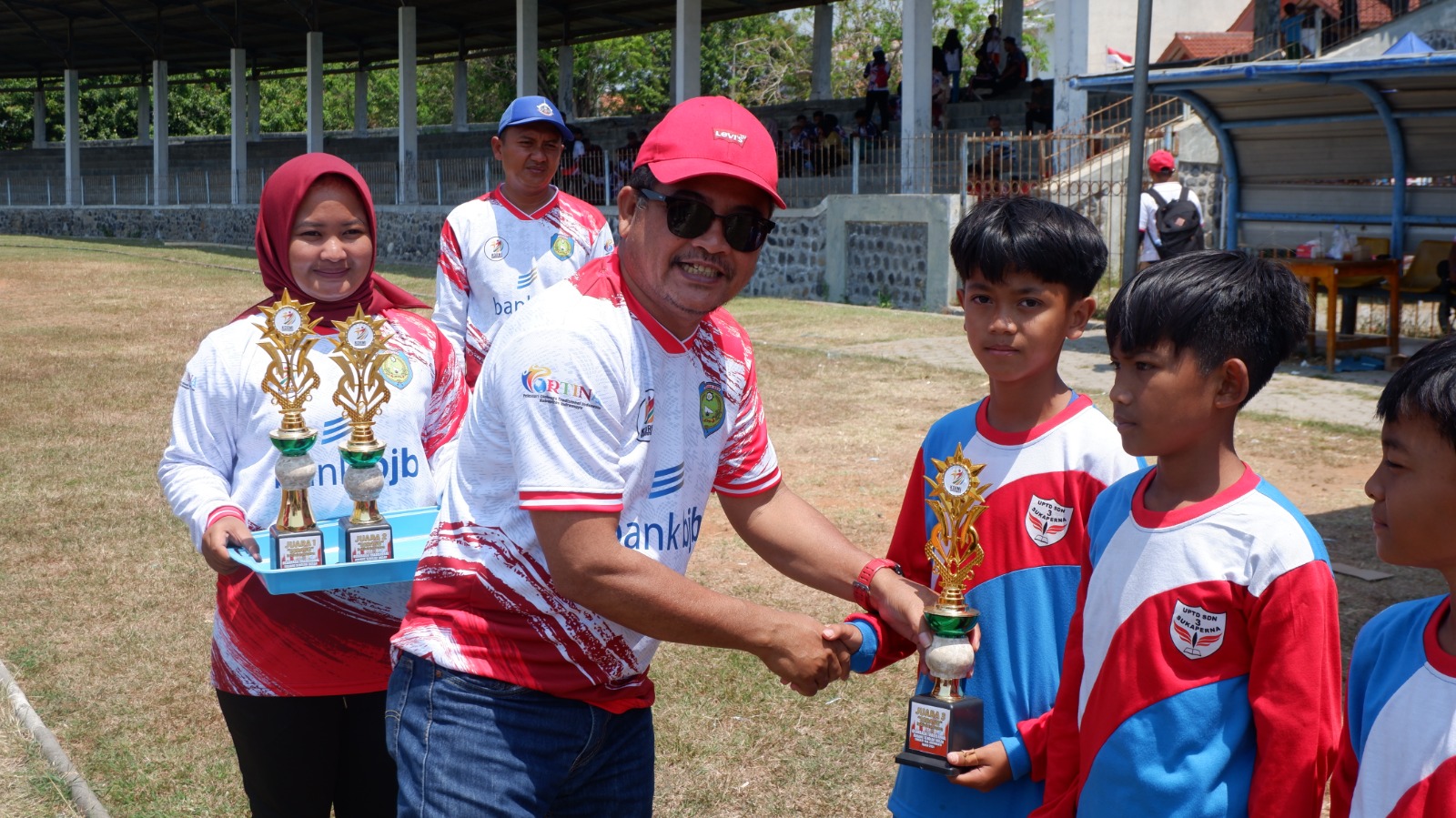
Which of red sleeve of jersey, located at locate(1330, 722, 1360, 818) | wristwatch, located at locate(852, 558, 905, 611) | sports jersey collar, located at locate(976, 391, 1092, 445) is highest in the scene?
sports jersey collar, located at locate(976, 391, 1092, 445)

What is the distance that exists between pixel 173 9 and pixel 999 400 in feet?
122

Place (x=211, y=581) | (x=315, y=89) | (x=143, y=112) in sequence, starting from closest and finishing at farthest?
1. (x=211, y=581)
2. (x=315, y=89)
3. (x=143, y=112)

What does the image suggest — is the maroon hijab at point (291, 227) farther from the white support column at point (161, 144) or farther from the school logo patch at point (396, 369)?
the white support column at point (161, 144)

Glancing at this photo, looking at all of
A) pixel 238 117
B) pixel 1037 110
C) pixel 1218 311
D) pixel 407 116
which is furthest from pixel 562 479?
pixel 238 117

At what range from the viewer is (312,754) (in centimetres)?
300

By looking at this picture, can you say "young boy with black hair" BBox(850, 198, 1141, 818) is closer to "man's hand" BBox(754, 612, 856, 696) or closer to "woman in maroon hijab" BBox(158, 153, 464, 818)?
"man's hand" BBox(754, 612, 856, 696)

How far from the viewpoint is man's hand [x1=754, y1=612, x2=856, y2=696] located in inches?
92.2

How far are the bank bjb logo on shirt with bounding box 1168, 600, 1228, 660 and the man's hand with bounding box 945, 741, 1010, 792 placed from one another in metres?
0.42

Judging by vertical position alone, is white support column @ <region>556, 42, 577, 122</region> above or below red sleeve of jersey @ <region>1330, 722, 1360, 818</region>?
above

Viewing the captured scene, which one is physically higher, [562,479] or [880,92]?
[880,92]

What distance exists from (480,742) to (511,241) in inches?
147

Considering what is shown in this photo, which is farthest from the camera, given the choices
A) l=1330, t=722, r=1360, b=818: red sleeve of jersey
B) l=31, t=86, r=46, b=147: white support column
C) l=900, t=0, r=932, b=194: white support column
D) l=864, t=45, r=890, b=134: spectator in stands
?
l=31, t=86, r=46, b=147: white support column

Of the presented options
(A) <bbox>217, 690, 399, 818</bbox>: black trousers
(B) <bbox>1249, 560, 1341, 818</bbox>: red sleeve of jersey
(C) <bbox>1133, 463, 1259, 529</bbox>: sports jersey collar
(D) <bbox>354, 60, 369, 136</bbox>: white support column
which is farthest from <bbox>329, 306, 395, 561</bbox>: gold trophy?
(D) <bbox>354, 60, 369, 136</bbox>: white support column

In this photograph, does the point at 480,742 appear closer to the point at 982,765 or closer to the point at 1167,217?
the point at 982,765
